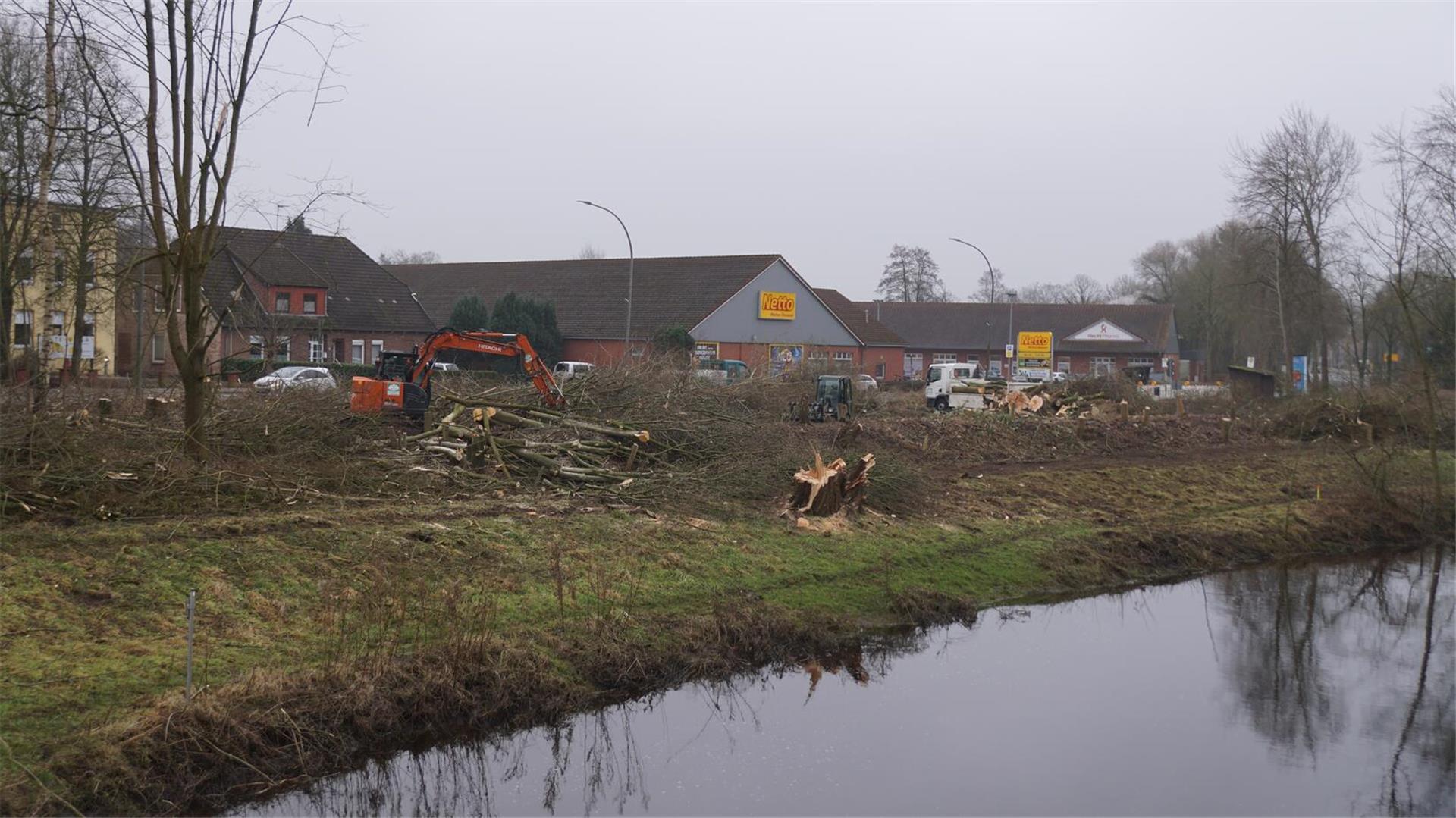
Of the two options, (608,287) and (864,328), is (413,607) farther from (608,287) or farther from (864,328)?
(864,328)

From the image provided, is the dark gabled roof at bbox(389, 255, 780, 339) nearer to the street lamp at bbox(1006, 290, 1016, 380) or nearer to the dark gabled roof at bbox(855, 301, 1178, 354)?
the street lamp at bbox(1006, 290, 1016, 380)

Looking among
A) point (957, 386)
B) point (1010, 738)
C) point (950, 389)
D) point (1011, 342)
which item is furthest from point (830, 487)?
point (1011, 342)

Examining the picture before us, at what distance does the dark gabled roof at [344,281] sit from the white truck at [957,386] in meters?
23.1

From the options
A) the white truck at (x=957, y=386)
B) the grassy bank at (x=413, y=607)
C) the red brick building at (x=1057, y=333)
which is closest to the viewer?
the grassy bank at (x=413, y=607)

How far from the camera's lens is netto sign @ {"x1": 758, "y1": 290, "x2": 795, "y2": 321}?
213 feet

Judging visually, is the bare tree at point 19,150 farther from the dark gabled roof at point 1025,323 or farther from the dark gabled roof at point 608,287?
the dark gabled roof at point 1025,323

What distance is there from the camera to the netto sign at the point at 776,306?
2552 inches

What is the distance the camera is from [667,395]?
24.2 m

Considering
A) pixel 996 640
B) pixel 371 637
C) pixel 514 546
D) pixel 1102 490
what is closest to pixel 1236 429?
pixel 1102 490

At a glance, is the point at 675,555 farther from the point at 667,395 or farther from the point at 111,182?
the point at 111,182

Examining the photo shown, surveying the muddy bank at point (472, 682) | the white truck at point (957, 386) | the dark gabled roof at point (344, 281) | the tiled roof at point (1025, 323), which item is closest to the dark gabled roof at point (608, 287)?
the dark gabled roof at point (344, 281)

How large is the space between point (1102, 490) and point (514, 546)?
14616 millimetres

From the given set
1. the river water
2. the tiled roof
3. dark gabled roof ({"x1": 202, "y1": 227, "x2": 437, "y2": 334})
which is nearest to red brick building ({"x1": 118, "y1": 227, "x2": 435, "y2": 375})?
dark gabled roof ({"x1": 202, "y1": 227, "x2": 437, "y2": 334})

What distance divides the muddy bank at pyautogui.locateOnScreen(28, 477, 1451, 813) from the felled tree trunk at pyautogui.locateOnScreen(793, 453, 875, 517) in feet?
5.55
